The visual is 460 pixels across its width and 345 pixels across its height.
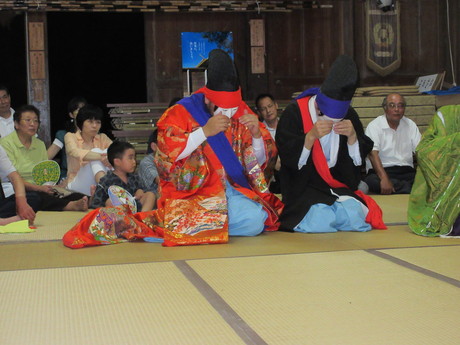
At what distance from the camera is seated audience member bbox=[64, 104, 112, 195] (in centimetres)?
609

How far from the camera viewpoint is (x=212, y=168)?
4000 millimetres

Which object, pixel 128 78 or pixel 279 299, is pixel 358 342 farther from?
pixel 128 78

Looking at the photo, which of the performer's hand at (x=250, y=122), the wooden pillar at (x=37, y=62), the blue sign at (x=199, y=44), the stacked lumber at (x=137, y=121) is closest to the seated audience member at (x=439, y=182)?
the performer's hand at (x=250, y=122)

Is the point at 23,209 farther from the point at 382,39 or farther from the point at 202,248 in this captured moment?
the point at 382,39

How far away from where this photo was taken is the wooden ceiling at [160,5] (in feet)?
25.1

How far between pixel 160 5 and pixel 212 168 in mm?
4379

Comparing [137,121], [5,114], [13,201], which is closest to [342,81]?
[13,201]

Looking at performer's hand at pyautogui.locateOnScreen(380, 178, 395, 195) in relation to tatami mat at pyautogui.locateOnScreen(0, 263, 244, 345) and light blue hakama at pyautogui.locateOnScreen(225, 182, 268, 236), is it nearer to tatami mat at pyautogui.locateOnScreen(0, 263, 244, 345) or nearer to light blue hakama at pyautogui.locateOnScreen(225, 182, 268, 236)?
light blue hakama at pyautogui.locateOnScreen(225, 182, 268, 236)

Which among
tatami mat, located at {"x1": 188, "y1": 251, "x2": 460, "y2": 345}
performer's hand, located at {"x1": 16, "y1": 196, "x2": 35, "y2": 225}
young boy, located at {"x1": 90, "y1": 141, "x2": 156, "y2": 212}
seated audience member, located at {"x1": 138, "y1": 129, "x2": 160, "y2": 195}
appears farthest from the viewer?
seated audience member, located at {"x1": 138, "y1": 129, "x2": 160, "y2": 195}

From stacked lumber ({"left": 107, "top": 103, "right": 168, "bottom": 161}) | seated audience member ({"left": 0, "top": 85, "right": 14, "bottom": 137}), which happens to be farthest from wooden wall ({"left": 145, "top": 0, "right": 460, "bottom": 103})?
seated audience member ({"left": 0, "top": 85, "right": 14, "bottom": 137})

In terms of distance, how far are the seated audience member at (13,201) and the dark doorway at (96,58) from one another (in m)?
4.47

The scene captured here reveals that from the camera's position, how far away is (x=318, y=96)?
13.1ft

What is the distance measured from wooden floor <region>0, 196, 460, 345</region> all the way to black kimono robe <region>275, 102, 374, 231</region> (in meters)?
0.38

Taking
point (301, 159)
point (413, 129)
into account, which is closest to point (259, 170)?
point (301, 159)
